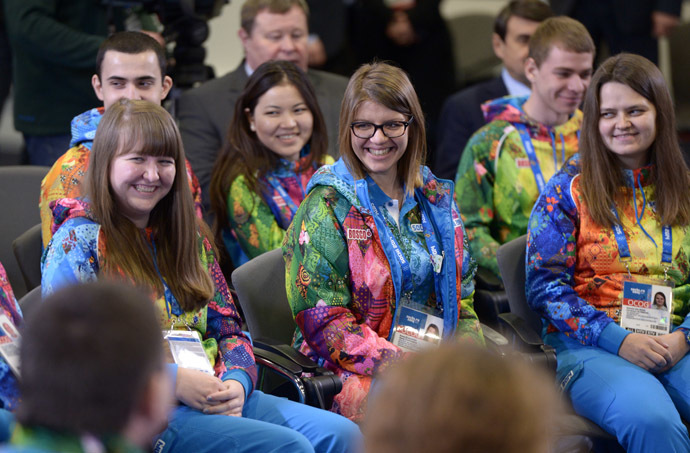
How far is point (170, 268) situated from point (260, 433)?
51 centimetres

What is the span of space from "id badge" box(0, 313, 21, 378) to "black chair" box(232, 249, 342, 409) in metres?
0.69

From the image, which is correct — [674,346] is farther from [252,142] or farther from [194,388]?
[252,142]

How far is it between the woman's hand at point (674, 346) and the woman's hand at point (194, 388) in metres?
1.33

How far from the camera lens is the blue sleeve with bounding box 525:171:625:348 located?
259 centimetres

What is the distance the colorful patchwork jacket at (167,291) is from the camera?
2.11 m

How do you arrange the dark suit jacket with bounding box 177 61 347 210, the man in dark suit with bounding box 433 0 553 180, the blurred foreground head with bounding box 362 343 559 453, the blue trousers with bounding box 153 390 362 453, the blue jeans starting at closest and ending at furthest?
the blurred foreground head with bounding box 362 343 559 453 → the blue trousers with bounding box 153 390 362 453 → the dark suit jacket with bounding box 177 61 347 210 → the blue jeans → the man in dark suit with bounding box 433 0 553 180

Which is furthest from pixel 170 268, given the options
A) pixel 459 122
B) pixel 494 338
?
pixel 459 122

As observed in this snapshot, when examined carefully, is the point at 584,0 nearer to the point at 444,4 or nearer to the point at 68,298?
the point at 444,4

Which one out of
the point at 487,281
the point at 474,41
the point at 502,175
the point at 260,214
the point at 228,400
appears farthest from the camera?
the point at 474,41

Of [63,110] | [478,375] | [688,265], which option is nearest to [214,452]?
[478,375]

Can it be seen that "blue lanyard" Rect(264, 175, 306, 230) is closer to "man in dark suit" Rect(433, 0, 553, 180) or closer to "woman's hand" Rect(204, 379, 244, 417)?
"man in dark suit" Rect(433, 0, 553, 180)

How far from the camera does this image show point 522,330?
254cm

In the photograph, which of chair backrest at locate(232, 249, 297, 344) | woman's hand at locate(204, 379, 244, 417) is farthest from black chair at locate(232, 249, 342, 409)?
woman's hand at locate(204, 379, 244, 417)

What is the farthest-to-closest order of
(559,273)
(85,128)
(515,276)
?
(85,128), (515,276), (559,273)
